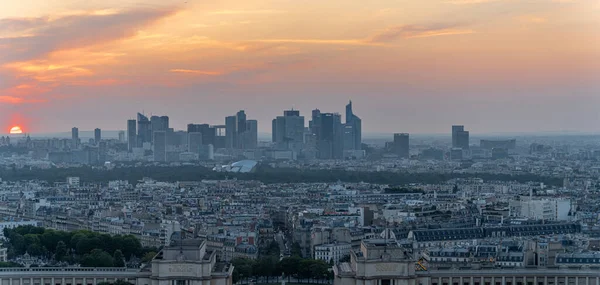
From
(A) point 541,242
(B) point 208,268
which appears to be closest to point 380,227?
(A) point 541,242

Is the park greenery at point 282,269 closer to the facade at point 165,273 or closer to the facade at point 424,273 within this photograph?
the facade at point 424,273

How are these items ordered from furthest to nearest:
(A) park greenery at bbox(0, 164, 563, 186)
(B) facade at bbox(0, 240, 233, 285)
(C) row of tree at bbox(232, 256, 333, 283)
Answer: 1. (A) park greenery at bbox(0, 164, 563, 186)
2. (C) row of tree at bbox(232, 256, 333, 283)
3. (B) facade at bbox(0, 240, 233, 285)

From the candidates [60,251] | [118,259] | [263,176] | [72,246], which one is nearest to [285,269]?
[118,259]

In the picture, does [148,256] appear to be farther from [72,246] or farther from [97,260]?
[72,246]

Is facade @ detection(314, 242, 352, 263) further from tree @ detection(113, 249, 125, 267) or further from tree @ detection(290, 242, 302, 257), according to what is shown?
tree @ detection(113, 249, 125, 267)

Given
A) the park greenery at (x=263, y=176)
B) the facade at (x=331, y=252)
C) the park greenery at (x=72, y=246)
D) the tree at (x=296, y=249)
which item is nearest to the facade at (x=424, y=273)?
the facade at (x=331, y=252)

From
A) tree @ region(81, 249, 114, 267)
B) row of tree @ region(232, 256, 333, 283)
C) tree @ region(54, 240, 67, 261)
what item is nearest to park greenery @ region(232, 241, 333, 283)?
row of tree @ region(232, 256, 333, 283)
